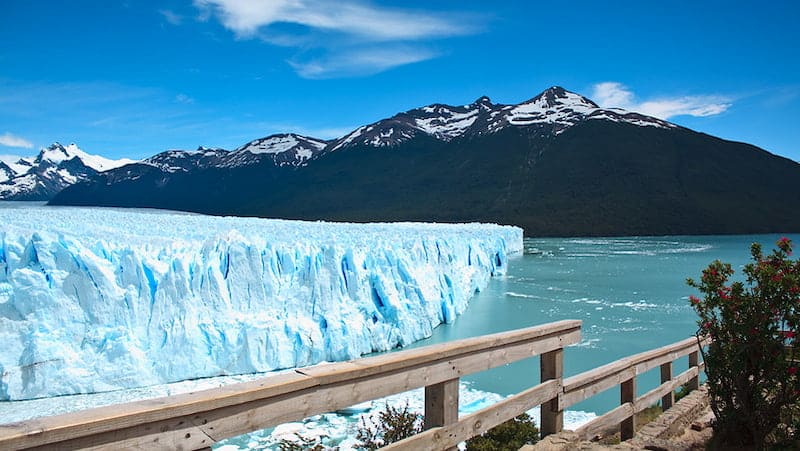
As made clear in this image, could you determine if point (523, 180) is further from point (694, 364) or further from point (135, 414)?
point (135, 414)

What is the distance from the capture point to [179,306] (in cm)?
913

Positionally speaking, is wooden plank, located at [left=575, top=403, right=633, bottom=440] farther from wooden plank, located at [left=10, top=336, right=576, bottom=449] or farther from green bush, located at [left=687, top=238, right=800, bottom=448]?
wooden plank, located at [left=10, top=336, right=576, bottom=449]

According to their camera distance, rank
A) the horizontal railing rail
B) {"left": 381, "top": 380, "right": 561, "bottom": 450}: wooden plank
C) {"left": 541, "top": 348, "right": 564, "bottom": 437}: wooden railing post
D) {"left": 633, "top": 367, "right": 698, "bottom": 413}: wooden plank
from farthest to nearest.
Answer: {"left": 633, "top": 367, "right": 698, "bottom": 413}: wooden plank → the horizontal railing rail → {"left": 541, "top": 348, "right": 564, "bottom": 437}: wooden railing post → {"left": 381, "top": 380, "right": 561, "bottom": 450}: wooden plank

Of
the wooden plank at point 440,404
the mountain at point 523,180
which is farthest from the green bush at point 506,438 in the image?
the mountain at point 523,180

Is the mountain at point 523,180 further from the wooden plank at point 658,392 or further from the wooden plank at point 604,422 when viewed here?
the wooden plank at point 604,422

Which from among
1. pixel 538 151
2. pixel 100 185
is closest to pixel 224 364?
pixel 538 151

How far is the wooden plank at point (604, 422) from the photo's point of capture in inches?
120

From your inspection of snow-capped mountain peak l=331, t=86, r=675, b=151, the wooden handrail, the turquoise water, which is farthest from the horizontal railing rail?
snow-capped mountain peak l=331, t=86, r=675, b=151

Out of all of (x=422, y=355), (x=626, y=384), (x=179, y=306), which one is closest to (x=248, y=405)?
(x=422, y=355)

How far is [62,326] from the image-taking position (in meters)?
8.25

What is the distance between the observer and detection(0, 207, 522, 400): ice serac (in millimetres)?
8070

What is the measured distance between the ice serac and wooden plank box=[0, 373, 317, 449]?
7.86 meters

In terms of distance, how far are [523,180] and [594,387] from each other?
7985cm

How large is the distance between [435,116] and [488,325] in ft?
419
